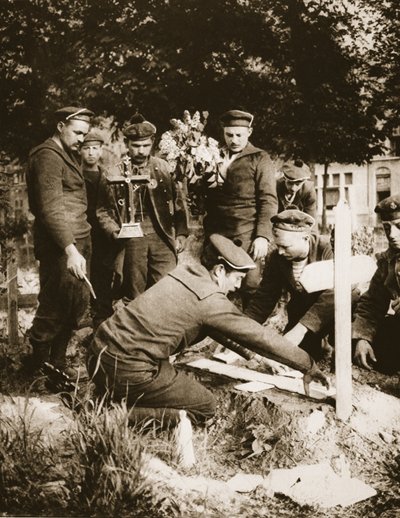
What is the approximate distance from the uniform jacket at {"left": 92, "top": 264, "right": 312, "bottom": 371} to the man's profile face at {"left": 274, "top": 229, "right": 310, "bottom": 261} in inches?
42.9

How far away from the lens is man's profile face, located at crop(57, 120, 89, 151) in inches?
179

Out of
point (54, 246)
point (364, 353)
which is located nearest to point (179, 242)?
point (54, 246)

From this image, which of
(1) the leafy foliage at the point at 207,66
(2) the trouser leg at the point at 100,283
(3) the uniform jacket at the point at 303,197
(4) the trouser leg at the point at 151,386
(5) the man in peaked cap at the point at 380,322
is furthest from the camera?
(1) the leafy foliage at the point at 207,66

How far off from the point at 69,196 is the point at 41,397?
1.46 metres

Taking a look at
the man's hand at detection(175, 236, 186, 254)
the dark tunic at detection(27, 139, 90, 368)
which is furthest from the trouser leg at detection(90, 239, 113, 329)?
the dark tunic at detection(27, 139, 90, 368)

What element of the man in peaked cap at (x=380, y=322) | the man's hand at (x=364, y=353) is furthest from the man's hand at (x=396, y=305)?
the man's hand at (x=364, y=353)

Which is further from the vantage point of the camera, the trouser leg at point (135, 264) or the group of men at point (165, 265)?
the trouser leg at point (135, 264)

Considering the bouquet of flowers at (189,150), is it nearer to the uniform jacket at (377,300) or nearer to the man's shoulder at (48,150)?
the man's shoulder at (48,150)

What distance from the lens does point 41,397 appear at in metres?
4.27

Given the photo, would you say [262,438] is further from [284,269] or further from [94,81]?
[94,81]

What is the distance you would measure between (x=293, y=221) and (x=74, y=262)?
59.9 inches

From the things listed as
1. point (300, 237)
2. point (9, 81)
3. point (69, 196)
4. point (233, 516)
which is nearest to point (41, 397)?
point (69, 196)

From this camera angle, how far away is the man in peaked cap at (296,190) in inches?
226

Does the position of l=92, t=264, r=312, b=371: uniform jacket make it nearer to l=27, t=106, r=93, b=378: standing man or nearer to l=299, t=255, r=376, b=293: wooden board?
l=299, t=255, r=376, b=293: wooden board
